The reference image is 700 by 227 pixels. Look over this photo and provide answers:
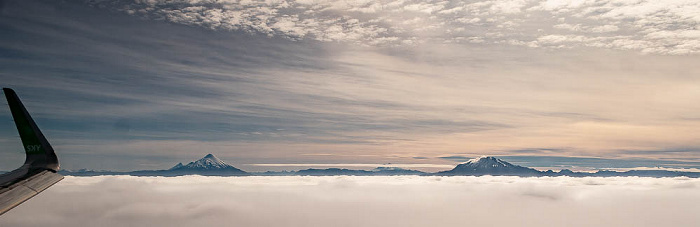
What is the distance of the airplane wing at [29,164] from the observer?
25844mm

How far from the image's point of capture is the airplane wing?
25844 millimetres

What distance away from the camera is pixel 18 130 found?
1220 inches

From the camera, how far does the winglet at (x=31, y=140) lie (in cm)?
3056

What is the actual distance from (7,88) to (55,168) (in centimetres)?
699

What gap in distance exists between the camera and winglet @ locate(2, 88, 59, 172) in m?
30.6

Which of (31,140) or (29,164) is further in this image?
(29,164)

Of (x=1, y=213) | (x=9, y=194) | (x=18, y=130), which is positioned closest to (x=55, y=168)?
(x=18, y=130)

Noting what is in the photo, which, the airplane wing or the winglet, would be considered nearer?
the airplane wing

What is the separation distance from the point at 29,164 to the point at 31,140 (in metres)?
1.95

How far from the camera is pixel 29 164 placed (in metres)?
32.5

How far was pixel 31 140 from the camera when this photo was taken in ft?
106

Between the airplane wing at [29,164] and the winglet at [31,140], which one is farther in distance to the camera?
the winglet at [31,140]

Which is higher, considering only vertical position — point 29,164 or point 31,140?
point 31,140

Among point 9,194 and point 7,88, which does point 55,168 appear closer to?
point 7,88
